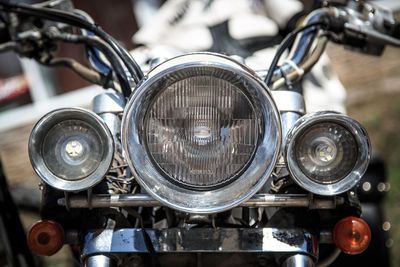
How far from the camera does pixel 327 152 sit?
2039 millimetres

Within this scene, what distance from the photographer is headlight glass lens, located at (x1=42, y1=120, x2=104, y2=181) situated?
2033mm

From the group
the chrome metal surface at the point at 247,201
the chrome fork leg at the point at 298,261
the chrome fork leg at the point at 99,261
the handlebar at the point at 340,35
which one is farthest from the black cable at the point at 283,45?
the chrome fork leg at the point at 99,261

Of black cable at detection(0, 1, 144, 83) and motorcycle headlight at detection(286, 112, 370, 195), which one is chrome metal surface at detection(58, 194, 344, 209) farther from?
black cable at detection(0, 1, 144, 83)

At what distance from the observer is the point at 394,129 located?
7035mm

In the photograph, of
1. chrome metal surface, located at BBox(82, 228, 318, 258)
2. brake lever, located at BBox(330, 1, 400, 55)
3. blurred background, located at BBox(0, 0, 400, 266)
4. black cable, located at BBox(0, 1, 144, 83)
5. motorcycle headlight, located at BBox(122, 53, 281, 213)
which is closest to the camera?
motorcycle headlight, located at BBox(122, 53, 281, 213)

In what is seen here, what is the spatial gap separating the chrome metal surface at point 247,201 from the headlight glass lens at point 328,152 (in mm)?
80

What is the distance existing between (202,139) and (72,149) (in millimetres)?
366

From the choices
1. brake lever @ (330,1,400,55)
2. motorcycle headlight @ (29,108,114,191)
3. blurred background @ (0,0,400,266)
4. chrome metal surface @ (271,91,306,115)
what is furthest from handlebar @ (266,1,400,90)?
blurred background @ (0,0,400,266)

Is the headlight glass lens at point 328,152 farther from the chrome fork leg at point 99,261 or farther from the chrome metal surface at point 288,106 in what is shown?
the chrome fork leg at point 99,261

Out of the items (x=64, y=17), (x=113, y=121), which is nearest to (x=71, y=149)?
(x=113, y=121)

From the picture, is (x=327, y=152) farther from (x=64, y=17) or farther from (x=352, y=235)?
(x=64, y=17)

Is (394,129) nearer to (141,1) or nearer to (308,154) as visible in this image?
(141,1)

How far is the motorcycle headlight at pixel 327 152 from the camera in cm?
198

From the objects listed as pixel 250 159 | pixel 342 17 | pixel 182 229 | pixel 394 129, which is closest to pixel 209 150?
pixel 250 159
